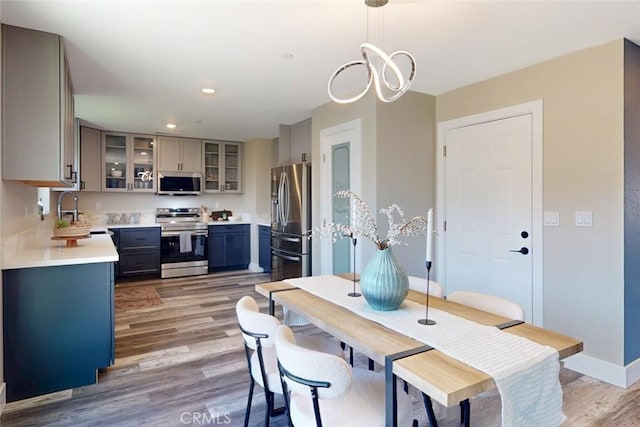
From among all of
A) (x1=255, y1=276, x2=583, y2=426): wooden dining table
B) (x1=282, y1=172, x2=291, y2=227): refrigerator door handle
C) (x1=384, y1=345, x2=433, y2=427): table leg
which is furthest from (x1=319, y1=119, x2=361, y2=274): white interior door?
(x1=384, y1=345, x2=433, y2=427): table leg

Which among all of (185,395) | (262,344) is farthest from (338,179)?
(262,344)

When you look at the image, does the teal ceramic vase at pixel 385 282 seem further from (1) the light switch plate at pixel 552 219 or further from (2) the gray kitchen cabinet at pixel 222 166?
(2) the gray kitchen cabinet at pixel 222 166

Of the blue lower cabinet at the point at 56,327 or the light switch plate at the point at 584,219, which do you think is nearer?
the blue lower cabinet at the point at 56,327

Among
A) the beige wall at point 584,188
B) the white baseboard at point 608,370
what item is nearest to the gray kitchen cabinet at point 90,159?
the beige wall at point 584,188

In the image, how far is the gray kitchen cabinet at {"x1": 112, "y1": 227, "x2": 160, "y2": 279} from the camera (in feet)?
18.2

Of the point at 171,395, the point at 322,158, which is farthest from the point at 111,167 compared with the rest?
the point at 171,395

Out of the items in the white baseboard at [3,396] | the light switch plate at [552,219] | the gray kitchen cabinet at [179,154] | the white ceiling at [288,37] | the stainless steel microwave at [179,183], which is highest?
the white ceiling at [288,37]

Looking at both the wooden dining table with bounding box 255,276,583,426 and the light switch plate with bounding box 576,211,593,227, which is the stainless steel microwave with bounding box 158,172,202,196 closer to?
the wooden dining table with bounding box 255,276,583,426

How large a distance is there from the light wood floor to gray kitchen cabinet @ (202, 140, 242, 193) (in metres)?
3.47

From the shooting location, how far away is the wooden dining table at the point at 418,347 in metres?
1.09

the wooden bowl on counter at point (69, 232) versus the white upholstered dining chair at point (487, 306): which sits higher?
the wooden bowl on counter at point (69, 232)

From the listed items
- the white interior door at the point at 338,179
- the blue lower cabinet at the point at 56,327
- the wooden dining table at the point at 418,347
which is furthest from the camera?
the white interior door at the point at 338,179

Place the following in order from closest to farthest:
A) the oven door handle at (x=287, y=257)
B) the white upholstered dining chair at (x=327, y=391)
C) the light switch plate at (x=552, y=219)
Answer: the white upholstered dining chair at (x=327, y=391) → the light switch plate at (x=552, y=219) → the oven door handle at (x=287, y=257)

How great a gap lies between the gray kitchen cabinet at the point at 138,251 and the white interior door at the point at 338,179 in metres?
3.01
